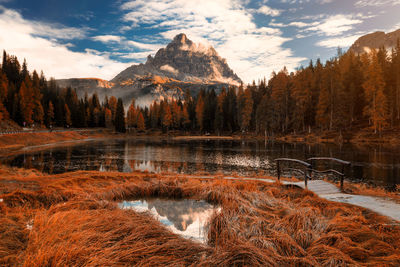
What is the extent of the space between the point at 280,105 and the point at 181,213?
65.6 meters

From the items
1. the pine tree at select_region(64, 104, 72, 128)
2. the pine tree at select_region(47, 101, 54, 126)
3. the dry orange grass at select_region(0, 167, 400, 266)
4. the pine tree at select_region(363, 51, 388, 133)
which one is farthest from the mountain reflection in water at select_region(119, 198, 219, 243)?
the pine tree at select_region(64, 104, 72, 128)

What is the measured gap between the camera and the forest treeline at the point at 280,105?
50.0 m

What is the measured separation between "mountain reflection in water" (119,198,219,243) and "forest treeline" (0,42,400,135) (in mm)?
49636

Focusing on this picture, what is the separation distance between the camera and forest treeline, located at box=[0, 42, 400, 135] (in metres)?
50.0

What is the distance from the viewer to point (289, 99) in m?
67.6

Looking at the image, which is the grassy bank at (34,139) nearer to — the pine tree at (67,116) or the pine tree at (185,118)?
the pine tree at (67,116)

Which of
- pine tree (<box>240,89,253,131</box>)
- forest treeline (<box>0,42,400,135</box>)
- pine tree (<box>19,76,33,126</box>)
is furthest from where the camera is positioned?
pine tree (<box>240,89,253,131</box>)

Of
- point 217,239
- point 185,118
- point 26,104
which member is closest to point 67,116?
point 26,104

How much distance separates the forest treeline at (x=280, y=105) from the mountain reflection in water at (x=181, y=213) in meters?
49.6

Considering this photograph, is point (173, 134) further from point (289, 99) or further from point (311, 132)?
point (311, 132)

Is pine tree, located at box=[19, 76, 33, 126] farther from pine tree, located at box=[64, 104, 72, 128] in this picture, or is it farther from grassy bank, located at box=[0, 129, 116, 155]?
pine tree, located at box=[64, 104, 72, 128]

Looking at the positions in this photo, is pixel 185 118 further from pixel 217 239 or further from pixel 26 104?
pixel 217 239

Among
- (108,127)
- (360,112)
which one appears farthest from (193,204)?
(108,127)

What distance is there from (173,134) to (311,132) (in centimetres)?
5396
